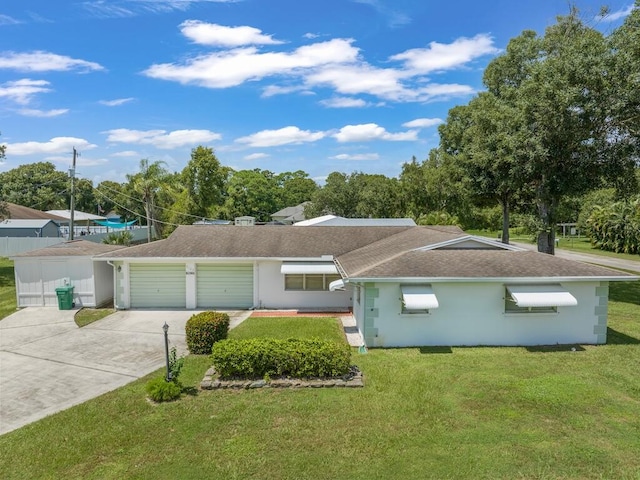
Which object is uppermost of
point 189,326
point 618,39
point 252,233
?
point 618,39

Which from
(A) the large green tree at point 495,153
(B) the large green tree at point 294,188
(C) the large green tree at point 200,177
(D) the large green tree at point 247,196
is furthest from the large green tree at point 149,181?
(B) the large green tree at point 294,188

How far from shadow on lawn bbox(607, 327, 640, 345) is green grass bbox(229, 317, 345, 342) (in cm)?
979

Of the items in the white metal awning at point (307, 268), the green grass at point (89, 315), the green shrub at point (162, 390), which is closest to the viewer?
the green shrub at point (162, 390)

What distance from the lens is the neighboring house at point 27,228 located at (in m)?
41.7

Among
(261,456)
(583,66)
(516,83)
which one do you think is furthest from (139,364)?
(516,83)

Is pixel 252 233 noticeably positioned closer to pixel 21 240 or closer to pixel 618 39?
pixel 618 39

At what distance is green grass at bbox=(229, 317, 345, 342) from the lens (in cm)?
1571

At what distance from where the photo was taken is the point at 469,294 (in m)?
14.5

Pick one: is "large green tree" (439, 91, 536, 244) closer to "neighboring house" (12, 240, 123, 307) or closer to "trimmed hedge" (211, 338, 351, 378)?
"trimmed hedge" (211, 338, 351, 378)

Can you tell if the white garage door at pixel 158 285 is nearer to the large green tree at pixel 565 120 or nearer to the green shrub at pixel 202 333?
the green shrub at pixel 202 333

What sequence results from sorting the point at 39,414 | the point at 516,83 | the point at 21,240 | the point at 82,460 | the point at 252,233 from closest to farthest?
the point at 82,460
the point at 39,414
the point at 252,233
the point at 516,83
the point at 21,240

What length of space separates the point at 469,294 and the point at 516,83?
2308cm

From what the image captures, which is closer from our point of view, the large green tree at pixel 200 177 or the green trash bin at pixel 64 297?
the green trash bin at pixel 64 297

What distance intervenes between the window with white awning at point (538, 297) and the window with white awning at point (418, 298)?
268 centimetres
